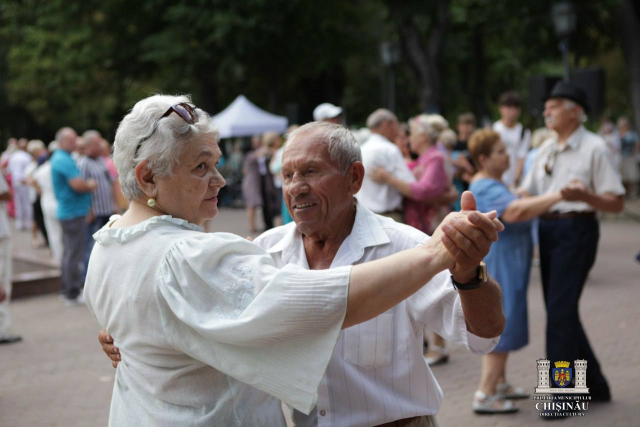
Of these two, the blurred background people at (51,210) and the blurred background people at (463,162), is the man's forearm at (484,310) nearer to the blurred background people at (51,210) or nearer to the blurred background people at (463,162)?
the blurred background people at (463,162)

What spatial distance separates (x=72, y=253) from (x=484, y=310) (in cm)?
875

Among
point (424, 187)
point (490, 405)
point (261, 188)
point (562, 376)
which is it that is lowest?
point (261, 188)

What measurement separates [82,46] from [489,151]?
27.0 meters

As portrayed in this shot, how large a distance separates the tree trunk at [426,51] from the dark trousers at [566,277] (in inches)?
690

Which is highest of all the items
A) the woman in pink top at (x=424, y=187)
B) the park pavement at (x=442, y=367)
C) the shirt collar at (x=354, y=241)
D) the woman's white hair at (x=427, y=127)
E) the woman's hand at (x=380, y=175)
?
the shirt collar at (x=354, y=241)

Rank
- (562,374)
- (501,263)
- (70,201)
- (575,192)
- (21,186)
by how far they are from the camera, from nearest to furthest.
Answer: (575,192) → (562,374) → (501,263) → (70,201) → (21,186)

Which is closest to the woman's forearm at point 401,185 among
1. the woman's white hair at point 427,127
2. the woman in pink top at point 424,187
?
the woman in pink top at point 424,187

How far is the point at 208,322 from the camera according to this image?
76.1 inches

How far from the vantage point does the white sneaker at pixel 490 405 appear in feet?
17.8

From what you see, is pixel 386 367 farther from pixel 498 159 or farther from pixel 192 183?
pixel 498 159

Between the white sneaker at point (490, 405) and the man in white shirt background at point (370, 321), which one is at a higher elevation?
the man in white shirt background at point (370, 321)

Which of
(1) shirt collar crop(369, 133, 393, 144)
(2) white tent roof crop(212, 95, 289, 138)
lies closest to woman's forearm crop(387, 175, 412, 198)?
(1) shirt collar crop(369, 133, 393, 144)

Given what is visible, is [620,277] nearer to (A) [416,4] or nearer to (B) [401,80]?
(A) [416,4]

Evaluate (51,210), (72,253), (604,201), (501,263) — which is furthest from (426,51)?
(604,201)
